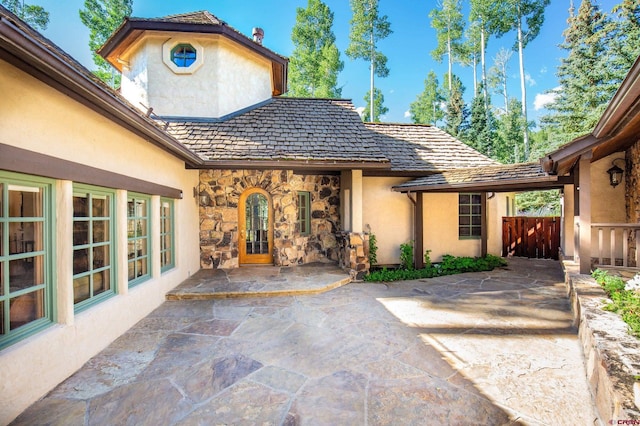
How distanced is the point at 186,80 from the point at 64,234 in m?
6.50

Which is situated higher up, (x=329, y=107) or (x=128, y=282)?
(x=329, y=107)

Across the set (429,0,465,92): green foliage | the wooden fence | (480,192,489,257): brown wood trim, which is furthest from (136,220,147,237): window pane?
(429,0,465,92): green foliage

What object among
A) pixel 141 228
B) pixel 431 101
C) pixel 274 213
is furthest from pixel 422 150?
pixel 431 101

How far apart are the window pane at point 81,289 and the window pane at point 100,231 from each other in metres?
0.48

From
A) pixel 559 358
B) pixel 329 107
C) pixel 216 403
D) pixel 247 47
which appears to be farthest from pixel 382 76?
pixel 216 403

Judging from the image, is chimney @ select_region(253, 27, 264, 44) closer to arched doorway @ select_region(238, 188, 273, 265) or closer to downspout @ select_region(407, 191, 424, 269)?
arched doorway @ select_region(238, 188, 273, 265)

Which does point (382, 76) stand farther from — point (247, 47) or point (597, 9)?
point (247, 47)

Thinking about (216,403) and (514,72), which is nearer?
(216,403)

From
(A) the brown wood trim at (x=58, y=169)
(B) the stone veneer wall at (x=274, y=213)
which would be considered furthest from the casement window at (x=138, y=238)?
(B) the stone veneer wall at (x=274, y=213)

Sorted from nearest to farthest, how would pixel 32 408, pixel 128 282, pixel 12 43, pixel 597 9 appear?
pixel 12 43, pixel 32 408, pixel 128 282, pixel 597 9

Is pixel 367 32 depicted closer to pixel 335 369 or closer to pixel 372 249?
pixel 372 249

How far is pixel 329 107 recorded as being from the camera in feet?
29.9

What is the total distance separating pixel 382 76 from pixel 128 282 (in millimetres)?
19826

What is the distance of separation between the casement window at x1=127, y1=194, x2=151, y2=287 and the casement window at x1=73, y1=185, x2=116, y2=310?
45 centimetres
